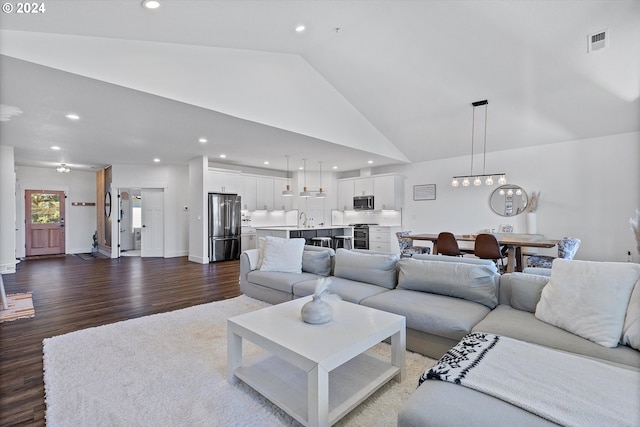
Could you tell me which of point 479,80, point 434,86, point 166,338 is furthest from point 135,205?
point 479,80

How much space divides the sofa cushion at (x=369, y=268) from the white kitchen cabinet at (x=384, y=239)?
5099mm

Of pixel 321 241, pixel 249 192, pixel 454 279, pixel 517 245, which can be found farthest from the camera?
pixel 249 192

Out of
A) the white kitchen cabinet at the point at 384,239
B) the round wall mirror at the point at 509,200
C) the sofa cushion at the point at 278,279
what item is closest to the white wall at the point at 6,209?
the sofa cushion at the point at 278,279

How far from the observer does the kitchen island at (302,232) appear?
669cm

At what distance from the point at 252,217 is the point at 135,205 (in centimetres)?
427

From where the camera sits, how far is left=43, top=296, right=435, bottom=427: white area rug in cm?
179

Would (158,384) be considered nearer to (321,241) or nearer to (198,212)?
(321,241)

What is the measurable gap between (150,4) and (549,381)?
12.8 ft

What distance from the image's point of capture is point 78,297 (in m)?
4.40

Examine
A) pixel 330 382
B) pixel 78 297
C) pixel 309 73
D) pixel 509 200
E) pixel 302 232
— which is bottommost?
pixel 78 297

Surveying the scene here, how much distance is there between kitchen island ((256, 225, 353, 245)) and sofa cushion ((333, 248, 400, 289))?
3.10m

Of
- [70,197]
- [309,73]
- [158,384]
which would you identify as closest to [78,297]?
[158,384]

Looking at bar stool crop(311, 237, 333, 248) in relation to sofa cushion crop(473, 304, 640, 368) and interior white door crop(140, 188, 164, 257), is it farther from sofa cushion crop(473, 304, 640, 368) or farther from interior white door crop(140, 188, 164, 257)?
sofa cushion crop(473, 304, 640, 368)

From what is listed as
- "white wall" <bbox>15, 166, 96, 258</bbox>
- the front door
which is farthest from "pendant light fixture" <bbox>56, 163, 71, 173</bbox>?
the front door
